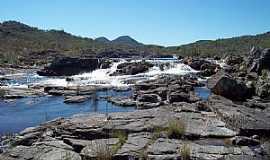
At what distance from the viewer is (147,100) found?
2505 cm

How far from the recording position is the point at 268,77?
93.9 ft

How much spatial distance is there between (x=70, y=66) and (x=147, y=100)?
83.8ft

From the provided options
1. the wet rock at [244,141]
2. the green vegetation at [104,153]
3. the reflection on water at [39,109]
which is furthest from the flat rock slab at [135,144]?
the reflection on water at [39,109]

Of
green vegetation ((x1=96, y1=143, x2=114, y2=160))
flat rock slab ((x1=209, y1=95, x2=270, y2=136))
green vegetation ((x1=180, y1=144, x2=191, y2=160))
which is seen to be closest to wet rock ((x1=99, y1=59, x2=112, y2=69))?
flat rock slab ((x1=209, y1=95, x2=270, y2=136))

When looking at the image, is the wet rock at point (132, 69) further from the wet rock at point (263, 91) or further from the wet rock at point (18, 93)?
the wet rock at point (263, 91)

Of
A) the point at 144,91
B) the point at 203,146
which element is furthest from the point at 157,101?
the point at 203,146

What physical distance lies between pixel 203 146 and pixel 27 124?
11.1 m

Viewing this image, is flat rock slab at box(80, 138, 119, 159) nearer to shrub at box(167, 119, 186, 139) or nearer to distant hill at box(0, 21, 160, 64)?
shrub at box(167, 119, 186, 139)

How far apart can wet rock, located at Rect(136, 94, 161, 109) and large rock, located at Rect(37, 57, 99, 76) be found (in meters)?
24.0

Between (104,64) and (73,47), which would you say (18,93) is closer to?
(104,64)

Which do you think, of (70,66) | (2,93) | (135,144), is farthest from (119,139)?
(70,66)

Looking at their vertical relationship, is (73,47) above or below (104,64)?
above

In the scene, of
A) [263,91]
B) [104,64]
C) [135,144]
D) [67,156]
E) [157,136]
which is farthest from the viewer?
[104,64]

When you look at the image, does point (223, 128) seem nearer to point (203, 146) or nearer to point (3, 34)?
point (203, 146)
